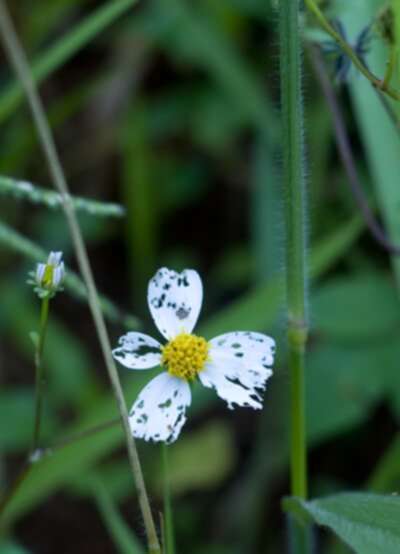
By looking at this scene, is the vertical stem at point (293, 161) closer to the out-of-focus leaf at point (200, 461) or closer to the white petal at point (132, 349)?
the white petal at point (132, 349)

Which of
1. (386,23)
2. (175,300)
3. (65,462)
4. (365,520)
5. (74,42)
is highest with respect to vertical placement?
(74,42)

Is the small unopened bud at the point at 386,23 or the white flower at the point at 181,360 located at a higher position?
the small unopened bud at the point at 386,23

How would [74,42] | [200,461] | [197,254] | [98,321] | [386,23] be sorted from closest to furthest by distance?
[98,321], [386,23], [74,42], [200,461], [197,254]

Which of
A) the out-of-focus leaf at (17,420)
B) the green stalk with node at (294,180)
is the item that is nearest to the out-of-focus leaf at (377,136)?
the green stalk with node at (294,180)

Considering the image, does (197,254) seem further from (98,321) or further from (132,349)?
(132,349)

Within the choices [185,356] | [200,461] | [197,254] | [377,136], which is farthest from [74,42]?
[197,254]
